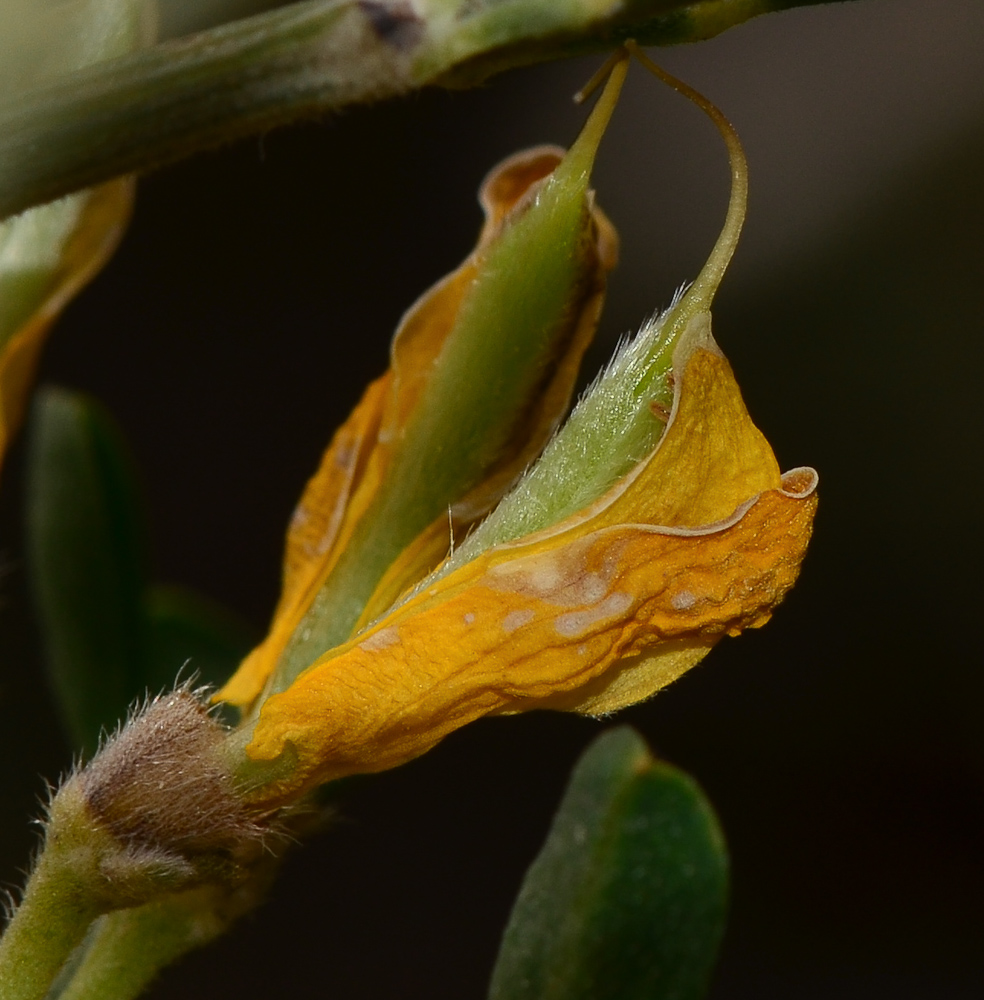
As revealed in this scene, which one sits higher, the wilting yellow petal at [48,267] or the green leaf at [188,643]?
the wilting yellow petal at [48,267]

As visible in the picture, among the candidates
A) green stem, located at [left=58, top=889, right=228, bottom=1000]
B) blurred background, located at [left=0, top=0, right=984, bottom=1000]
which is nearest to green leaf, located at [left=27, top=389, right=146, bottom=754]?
green stem, located at [left=58, top=889, right=228, bottom=1000]

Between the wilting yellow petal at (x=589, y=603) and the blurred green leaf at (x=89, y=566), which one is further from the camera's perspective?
the blurred green leaf at (x=89, y=566)

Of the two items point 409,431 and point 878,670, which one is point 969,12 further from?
point 409,431

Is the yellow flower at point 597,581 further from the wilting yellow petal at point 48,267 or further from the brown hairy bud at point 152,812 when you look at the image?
the wilting yellow petal at point 48,267

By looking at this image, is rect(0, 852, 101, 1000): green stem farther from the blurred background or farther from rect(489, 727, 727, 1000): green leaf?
the blurred background

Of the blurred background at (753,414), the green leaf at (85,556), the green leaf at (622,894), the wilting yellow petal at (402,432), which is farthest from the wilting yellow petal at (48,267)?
the blurred background at (753,414)

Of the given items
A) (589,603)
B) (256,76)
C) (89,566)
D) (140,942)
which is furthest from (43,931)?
(89,566)

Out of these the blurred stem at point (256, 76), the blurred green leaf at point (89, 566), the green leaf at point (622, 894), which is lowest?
the green leaf at point (622, 894)
